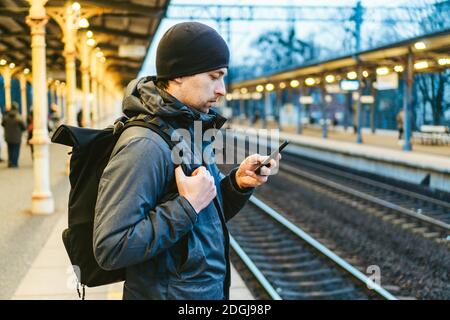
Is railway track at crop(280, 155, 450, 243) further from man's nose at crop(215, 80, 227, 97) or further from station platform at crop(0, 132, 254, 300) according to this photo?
man's nose at crop(215, 80, 227, 97)

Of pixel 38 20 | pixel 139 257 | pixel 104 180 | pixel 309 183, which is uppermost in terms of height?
pixel 38 20

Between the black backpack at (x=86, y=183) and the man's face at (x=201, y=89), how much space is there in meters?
0.14

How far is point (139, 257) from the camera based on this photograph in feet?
6.39

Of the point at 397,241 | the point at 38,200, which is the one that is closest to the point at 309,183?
the point at 397,241

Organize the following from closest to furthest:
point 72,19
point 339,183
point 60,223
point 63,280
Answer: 1. point 63,280
2. point 60,223
3. point 72,19
4. point 339,183

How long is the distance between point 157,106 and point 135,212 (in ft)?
1.24

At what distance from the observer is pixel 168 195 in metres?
2.09

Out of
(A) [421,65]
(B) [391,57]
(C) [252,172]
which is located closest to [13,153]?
(A) [421,65]

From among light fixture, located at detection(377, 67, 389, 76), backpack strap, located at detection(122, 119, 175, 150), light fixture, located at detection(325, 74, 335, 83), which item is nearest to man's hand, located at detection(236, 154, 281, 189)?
backpack strap, located at detection(122, 119, 175, 150)

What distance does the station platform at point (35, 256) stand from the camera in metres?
5.78

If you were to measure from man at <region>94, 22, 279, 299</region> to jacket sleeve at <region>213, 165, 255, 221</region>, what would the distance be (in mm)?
250

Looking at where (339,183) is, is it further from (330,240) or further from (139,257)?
(139,257)

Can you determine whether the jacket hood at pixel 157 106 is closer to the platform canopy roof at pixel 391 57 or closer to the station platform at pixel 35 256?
the station platform at pixel 35 256
